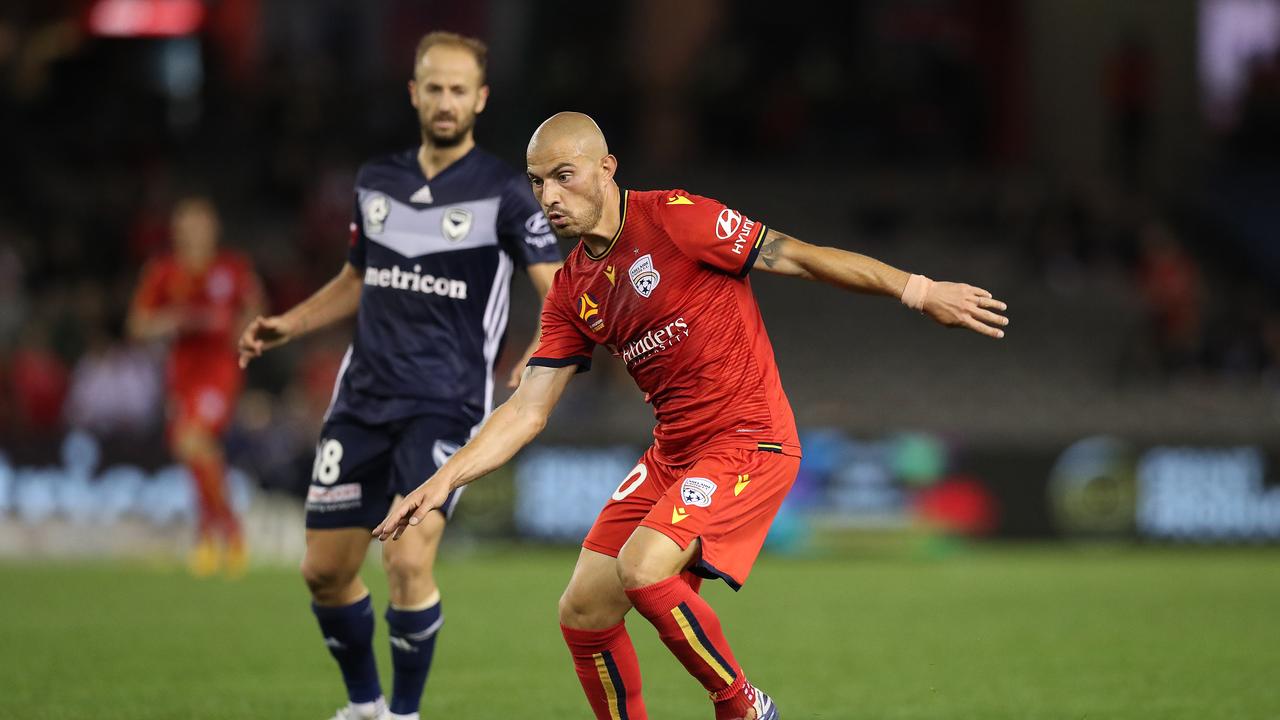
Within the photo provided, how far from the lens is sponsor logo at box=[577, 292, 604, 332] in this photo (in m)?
5.50

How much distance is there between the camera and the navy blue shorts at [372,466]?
635 centimetres

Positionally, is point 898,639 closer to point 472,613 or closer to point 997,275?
point 472,613

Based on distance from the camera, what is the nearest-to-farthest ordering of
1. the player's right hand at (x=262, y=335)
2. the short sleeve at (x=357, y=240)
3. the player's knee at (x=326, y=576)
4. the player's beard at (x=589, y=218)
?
1. the player's beard at (x=589, y=218)
2. the player's knee at (x=326, y=576)
3. the player's right hand at (x=262, y=335)
4. the short sleeve at (x=357, y=240)

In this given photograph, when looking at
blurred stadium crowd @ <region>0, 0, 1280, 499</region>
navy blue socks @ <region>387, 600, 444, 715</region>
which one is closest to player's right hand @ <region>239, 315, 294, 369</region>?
navy blue socks @ <region>387, 600, 444, 715</region>

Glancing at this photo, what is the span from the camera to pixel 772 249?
5.37 m

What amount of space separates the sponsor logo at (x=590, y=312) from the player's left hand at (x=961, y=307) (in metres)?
1.09

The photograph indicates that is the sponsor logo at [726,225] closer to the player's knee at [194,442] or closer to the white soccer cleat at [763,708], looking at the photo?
the white soccer cleat at [763,708]

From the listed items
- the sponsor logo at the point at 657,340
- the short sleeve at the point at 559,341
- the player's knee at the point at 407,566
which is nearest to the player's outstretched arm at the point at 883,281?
the sponsor logo at the point at 657,340

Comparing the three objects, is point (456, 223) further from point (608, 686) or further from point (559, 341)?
point (608, 686)

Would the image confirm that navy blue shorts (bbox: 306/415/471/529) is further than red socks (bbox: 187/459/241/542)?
No

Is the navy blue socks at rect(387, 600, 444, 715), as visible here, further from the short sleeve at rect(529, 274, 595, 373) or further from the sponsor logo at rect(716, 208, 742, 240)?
the sponsor logo at rect(716, 208, 742, 240)

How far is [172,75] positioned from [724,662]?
20.7m

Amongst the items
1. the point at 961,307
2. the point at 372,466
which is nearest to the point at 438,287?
the point at 372,466

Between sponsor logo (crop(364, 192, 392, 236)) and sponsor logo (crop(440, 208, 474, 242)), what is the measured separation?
0.80 feet
